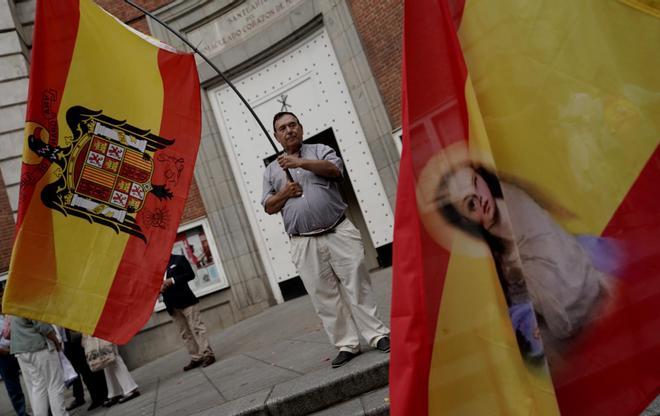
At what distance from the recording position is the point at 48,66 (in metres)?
3.00

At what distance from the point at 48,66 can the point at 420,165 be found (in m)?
2.67

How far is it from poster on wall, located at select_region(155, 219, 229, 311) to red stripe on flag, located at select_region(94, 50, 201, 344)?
7.86m

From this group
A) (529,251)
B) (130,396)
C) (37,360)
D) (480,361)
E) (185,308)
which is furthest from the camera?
(185,308)

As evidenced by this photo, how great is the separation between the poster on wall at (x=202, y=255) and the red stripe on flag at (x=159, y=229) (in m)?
7.86

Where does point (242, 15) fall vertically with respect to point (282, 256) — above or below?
above

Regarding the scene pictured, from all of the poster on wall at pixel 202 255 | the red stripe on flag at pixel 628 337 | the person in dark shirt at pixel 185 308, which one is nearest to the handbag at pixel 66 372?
the person in dark shirt at pixel 185 308

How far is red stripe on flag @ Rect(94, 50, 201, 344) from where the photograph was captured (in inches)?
113

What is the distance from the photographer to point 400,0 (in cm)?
934

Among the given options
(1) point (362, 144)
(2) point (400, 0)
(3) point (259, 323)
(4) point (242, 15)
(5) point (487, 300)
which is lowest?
(3) point (259, 323)

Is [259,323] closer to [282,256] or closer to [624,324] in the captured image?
[282,256]

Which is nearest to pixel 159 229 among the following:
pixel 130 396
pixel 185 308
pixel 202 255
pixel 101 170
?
pixel 101 170

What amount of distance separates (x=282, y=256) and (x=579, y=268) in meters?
9.72

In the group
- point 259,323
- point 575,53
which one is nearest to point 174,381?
point 259,323

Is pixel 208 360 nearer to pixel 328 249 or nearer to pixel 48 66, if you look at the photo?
pixel 328 249
